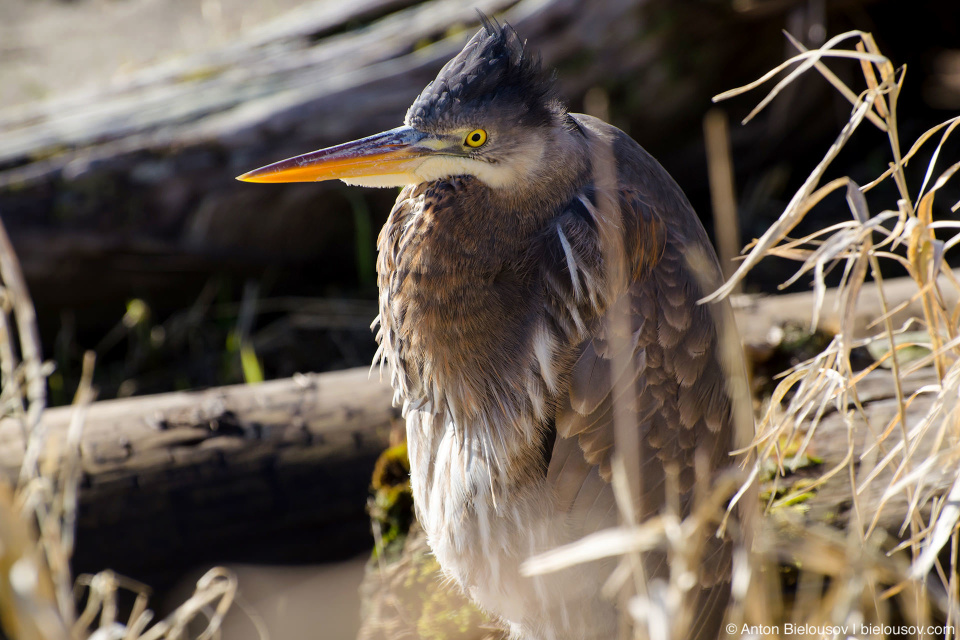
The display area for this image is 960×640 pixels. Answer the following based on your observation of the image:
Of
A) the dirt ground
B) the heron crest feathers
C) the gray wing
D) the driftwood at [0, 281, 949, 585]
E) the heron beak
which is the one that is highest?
the heron crest feathers

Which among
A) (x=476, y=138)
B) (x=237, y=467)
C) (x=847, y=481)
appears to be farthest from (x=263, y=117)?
(x=847, y=481)

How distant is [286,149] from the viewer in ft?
11.8

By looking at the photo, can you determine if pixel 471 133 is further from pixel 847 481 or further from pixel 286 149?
pixel 286 149

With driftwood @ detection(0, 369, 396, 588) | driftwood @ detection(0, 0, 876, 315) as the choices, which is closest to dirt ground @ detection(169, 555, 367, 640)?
driftwood @ detection(0, 369, 396, 588)

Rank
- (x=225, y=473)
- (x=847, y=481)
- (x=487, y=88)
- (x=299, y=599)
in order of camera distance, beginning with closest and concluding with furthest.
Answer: (x=487, y=88), (x=847, y=481), (x=225, y=473), (x=299, y=599)

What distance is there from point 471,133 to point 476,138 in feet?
0.06

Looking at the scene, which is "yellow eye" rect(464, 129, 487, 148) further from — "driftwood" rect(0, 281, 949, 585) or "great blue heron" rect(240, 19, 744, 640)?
"driftwood" rect(0, 281, 949, 585)

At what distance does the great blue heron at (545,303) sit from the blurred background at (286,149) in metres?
1.08

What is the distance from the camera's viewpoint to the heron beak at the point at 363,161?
1.93 meters

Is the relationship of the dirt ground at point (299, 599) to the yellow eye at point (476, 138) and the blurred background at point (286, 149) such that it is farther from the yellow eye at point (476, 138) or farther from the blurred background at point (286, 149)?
the yellow eye at point (476, 138)

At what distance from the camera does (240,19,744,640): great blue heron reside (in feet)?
6.30

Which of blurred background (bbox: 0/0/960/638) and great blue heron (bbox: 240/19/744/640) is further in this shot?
blurred background (bbox: 0/0/960/638)

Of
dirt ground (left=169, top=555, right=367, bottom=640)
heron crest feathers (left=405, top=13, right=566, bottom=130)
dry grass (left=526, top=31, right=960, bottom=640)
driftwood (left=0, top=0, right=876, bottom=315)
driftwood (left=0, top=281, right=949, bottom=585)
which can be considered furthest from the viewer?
driftwood (left=0, top=0, right=876, bottom=315)

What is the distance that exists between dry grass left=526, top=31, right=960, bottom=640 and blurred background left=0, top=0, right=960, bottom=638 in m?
1.51
